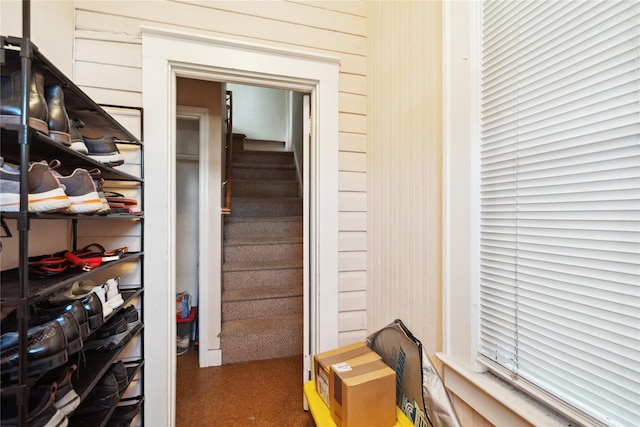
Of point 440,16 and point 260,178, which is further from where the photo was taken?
point 260,178

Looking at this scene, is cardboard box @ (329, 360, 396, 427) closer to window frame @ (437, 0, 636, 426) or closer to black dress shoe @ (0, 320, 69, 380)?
window frame @ (437, 0, 636, 426)

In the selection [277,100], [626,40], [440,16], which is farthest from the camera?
[277,100]

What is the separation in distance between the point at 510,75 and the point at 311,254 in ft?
4.40

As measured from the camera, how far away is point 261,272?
288 centimetres

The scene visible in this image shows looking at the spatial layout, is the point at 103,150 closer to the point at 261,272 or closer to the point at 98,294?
the point at 98,294

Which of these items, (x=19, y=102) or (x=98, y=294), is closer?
(x=19, y=102)

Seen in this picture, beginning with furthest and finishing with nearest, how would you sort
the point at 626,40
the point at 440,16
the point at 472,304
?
1. the point at 440,16
2. the point at 472,304
3. the point at 626,40

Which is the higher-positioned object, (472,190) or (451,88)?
(451,88)

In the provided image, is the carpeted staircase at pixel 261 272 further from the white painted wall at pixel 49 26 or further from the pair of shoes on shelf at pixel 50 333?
the white painted wall at pixel 49 26

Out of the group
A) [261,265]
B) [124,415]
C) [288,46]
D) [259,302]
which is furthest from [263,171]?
[124,415]

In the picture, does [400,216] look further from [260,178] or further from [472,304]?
[260,178]

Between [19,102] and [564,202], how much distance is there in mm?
1336

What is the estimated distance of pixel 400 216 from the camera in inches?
56.2

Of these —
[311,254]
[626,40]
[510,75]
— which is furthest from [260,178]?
[626,40]
